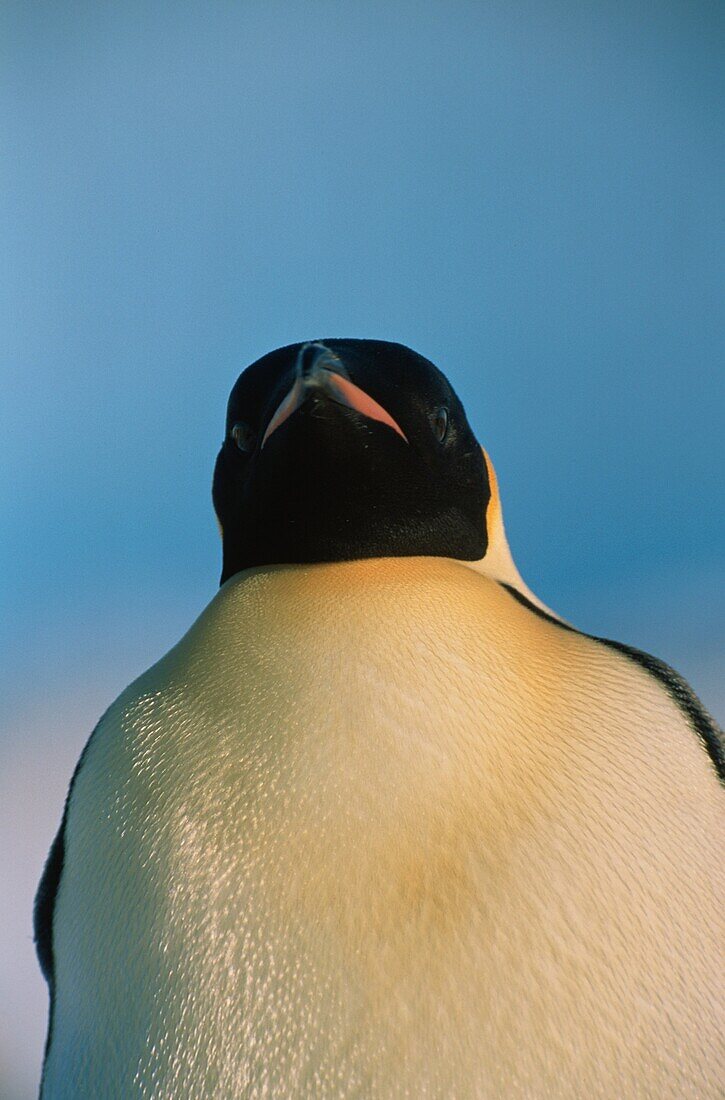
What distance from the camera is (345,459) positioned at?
2.74ft

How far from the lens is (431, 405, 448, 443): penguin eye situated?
954 millimetres

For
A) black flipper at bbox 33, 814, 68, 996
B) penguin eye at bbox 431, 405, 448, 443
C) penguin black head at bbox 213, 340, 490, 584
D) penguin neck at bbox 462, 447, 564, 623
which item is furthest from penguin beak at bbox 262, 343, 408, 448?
black flipper at bbox 33, 814, 68, 996

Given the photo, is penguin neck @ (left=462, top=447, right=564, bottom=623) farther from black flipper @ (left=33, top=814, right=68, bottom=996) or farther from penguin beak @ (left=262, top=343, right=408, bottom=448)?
black flipper @ (left=33, top=814, right=68, bottom=996)

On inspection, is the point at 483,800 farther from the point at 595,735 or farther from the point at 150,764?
the point at 150,764

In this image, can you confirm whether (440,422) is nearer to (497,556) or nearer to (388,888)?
(497,556)

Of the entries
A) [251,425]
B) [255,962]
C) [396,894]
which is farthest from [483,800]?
[251,425]

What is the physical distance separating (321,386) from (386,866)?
1.49 ft

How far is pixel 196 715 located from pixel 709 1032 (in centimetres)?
47

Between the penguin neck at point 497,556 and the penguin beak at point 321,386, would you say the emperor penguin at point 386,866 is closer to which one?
the penguin beak at point 321,386

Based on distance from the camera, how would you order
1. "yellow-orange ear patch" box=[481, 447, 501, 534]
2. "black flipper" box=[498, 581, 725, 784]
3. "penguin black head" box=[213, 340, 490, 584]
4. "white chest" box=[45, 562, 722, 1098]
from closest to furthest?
"white chest" box=[45, 562, 722, 1098]
"black flipper" box=[498, 581, 725, 784]
"penguin black head" box=[213, 340, 490, 584]
"yellow-orange ear patch" box=[481, 447, 501, 534]

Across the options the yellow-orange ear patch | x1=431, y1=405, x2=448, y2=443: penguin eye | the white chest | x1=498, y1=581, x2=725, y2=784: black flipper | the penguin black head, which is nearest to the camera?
the white chest

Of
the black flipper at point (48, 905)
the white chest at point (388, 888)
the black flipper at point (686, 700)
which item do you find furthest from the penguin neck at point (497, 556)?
the black flipper at point (48, 905)

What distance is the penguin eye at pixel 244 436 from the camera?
98 cm

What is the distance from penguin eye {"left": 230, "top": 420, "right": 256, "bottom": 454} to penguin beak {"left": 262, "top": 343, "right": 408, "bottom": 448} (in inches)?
5.0
